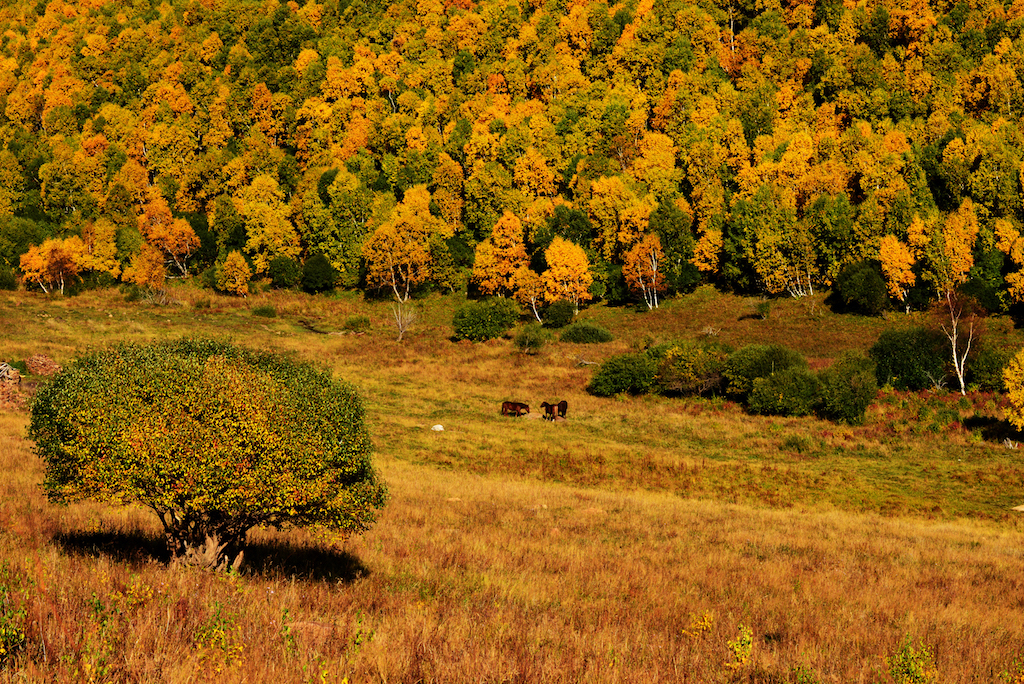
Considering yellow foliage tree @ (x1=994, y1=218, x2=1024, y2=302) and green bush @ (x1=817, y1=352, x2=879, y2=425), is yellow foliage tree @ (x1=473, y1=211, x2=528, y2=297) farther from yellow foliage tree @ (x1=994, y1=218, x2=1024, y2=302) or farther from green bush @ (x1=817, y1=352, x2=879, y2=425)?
yellow foliage tree @ (x1=994, y1=218, x2=1024, y2=302)

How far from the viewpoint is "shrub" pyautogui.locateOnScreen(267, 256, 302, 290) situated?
9238cm


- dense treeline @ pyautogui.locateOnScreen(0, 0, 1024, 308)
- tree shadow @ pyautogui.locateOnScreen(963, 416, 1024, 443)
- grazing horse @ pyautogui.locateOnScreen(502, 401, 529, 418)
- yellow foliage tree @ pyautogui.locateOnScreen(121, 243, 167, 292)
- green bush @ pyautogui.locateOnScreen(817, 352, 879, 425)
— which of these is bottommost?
grazing horse @ pyautogui.locateOnScreen(502, 401, 529, 418)

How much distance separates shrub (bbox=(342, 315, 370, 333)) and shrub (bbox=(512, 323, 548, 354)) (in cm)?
1695

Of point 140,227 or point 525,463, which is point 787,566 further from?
point 140,227

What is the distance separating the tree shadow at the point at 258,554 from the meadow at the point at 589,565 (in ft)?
0.30

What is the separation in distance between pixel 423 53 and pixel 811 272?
8459 cm

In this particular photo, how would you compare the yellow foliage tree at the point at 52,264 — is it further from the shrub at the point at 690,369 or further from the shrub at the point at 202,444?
the shrub at the point at 202,444

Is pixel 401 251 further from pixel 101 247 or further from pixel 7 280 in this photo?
pixel 7 280

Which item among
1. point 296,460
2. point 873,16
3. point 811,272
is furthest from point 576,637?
point 873,16

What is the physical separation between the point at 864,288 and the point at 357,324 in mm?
47745

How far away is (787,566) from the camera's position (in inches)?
739

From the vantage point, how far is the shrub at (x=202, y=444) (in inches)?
411

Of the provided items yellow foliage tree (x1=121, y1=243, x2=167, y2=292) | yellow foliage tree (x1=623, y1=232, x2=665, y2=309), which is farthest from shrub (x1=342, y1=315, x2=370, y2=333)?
yellow foliage tree (x1=623, y1=232, x2=665, y2=309)

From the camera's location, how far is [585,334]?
71.3 metres
